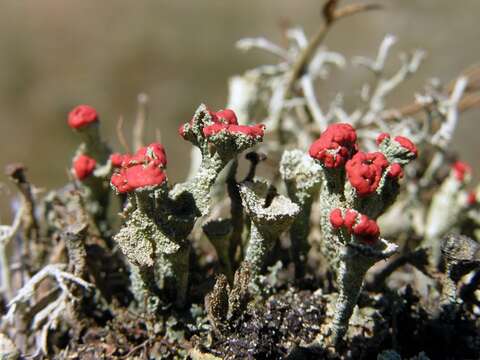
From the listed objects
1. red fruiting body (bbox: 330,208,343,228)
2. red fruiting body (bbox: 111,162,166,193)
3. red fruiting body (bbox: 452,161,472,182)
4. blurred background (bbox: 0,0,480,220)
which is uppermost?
blurred background (bbox: 0,0,480,220)

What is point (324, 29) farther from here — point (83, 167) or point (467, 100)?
point (83, 167)

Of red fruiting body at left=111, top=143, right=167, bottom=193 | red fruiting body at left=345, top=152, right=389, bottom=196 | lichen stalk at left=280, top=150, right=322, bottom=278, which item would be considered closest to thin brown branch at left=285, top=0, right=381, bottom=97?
lichen stalk at left=280, top=150, right=322, bottom=278

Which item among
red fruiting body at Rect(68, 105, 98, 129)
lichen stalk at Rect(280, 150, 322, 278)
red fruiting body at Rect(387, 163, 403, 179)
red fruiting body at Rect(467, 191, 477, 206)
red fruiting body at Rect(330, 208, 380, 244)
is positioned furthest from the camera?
red fruiting body at Rect(467, 191, 477, 206)

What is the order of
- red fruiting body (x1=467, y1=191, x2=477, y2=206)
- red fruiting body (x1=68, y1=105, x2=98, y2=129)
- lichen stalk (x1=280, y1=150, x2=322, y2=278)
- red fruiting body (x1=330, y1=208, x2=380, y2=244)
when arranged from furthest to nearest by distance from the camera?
red fruiting body (x1=467, y1=191, x2=477, y2=206) → red fruiting body (x1=68, y1=105, x2=98, y2=129) → lichen stalk (x1=280, y1=150, x2=322, y2=278) → red fruiting body (x1=330, y1=208, x2=380, y2=244)

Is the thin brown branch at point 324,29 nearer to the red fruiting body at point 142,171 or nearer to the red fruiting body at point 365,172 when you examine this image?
the red fruiting body at point 365,172

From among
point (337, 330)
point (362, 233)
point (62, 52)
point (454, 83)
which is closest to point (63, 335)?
point (337, 330)

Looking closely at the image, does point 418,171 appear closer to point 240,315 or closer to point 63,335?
point 240,315

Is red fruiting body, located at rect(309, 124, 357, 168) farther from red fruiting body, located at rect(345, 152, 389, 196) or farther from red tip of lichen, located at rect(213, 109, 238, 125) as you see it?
red tip of lichen, located at rect(213, 109, 238, 125)
